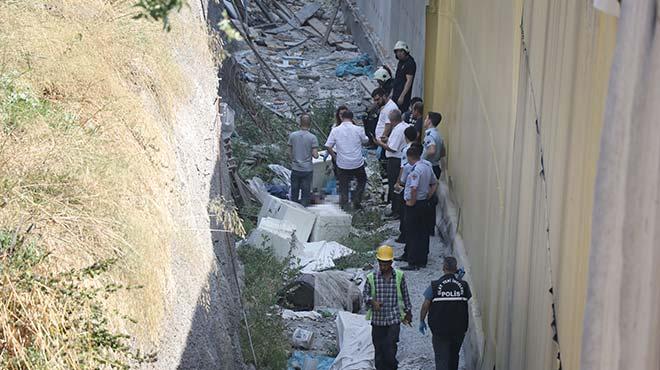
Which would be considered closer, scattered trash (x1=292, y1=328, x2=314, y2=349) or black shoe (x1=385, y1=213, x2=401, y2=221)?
scattered trash (x1=292, y1=328, x2=314, y2=349)

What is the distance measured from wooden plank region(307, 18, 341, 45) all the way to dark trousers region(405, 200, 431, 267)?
14381mm

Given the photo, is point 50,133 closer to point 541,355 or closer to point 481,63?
point 541,355

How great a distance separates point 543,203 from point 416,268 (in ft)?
18.7

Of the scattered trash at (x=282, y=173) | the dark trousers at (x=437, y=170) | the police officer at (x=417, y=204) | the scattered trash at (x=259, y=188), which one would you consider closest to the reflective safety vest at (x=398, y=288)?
the police officer at (x=417, y=204)

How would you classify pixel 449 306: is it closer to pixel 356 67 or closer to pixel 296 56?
pixel 356 67

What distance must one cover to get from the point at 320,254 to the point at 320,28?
1486 centimetres

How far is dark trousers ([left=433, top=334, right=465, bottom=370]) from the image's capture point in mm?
9914

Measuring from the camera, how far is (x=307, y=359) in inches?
423

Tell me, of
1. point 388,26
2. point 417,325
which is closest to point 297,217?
point 417,325

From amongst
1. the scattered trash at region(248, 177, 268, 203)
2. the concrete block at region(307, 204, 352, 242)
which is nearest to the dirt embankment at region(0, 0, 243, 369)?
the concrete block at region(307, 204, 352, 242)

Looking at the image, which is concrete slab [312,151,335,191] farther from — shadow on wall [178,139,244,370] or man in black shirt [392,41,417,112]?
shadow on wall [178,139,244,370]

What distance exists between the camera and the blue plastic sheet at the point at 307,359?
1060 cm

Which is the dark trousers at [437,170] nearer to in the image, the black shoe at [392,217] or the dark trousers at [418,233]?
the dark trousers at [418,233]

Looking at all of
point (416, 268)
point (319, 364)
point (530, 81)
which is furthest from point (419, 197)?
point (530, 81)
